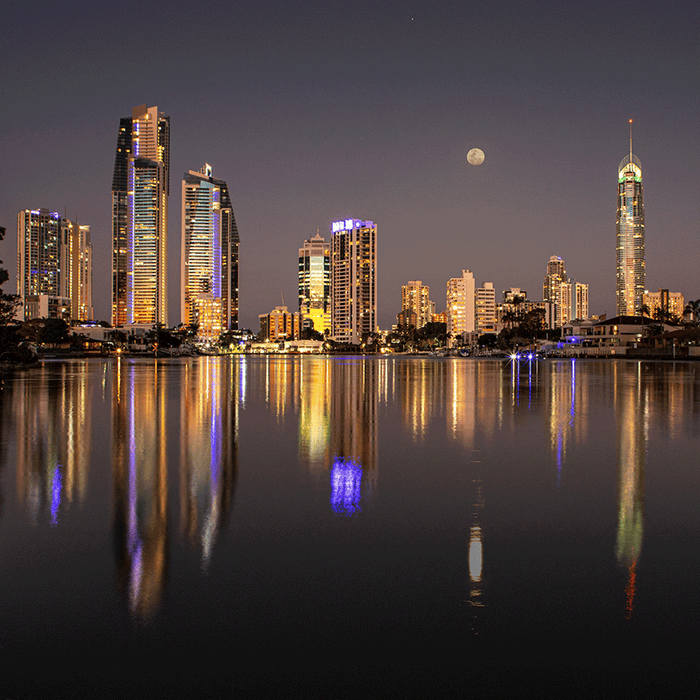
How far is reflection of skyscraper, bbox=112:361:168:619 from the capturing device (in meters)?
5.52

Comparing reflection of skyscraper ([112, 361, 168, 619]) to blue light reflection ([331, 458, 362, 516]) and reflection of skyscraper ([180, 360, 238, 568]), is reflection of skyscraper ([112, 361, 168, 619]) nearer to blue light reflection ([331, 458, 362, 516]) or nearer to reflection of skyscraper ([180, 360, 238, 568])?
reflection of skyscraper ([180, 360, 238, 568])

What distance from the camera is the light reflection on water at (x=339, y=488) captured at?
228 inches

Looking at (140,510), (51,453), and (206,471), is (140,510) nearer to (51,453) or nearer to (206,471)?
(206,471)

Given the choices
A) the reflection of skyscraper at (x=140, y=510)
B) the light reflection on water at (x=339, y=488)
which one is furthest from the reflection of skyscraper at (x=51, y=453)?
the reflection of skyscraper at (x=140, y=510)

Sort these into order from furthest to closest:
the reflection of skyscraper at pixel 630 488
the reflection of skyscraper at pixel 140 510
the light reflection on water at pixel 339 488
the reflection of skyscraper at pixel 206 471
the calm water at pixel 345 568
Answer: the reflection of skyscraper at pixel 206 471, the reflection of skyscraper at pixel 630 488, the light reflection on water at pixel 339 488, the reflection of skyscraper at pixel 140 510, the calm water at pixel 345 568

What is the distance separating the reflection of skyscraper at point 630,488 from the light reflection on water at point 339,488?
0.03 metres

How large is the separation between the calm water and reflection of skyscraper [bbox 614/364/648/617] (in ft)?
0.16

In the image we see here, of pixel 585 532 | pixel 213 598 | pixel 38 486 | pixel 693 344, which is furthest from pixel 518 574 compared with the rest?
pixel 693 344

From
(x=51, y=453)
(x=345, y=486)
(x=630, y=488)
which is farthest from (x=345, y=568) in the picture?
(x=51, y=453)

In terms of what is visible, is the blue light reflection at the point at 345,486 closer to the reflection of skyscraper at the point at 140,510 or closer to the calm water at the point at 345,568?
the calm water at the point at 345,568

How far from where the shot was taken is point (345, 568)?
5.98m

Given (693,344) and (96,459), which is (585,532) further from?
(693,344)

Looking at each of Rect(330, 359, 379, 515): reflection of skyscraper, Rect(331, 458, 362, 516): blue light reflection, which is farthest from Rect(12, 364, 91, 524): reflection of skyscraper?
Rect(330, 359, 379, 515): reflection of skyscraper

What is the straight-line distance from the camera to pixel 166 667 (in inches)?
166
